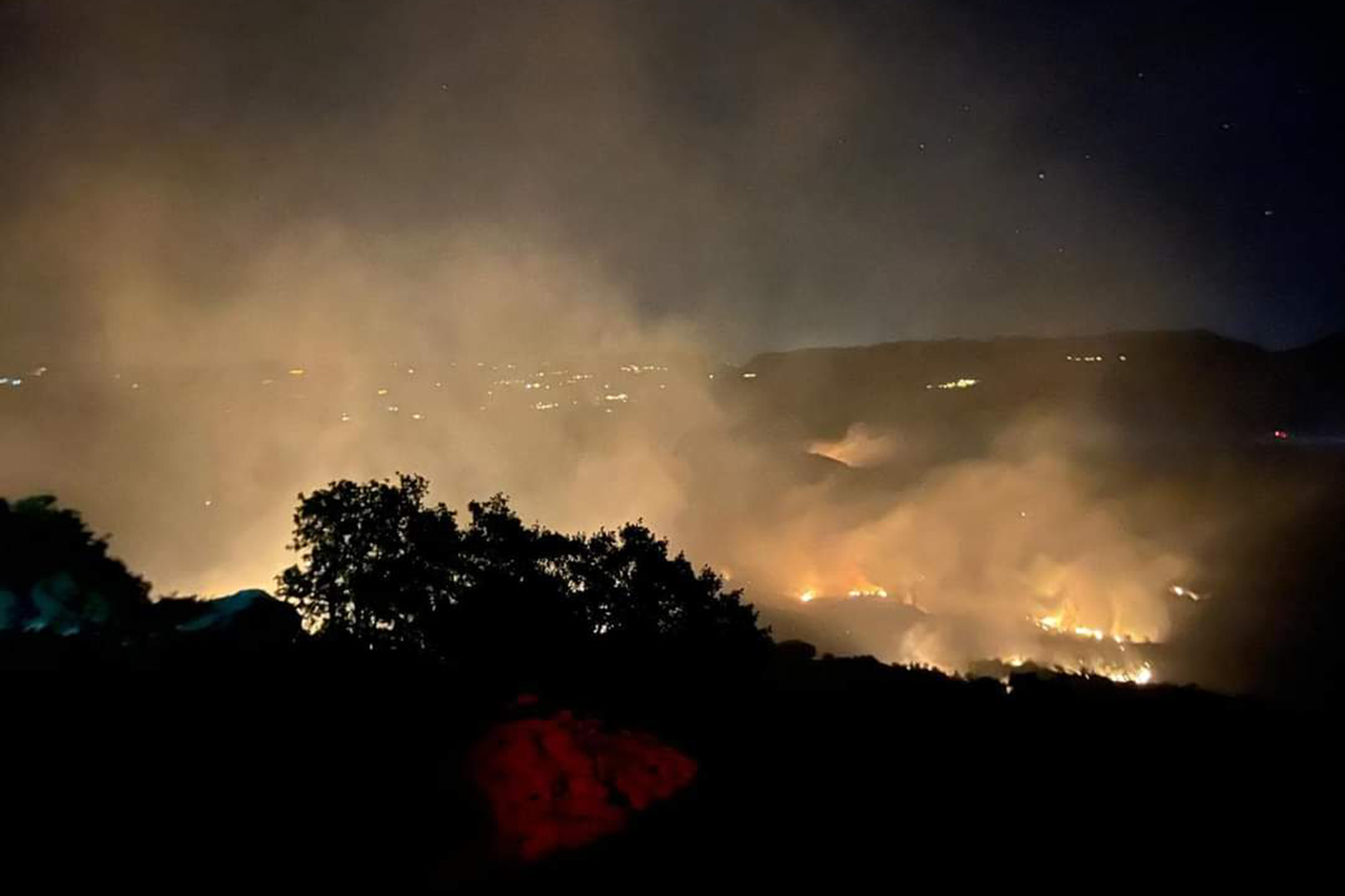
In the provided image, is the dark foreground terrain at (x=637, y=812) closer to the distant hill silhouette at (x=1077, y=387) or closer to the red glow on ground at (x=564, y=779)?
the red glow on ground at (x=564, y=779)

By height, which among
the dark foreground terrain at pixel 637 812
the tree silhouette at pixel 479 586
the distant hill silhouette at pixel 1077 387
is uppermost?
the distant hill silhouette at pixel 1077 387

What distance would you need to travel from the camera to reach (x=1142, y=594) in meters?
52.2

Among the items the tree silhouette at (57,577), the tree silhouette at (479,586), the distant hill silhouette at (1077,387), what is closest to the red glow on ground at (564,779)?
the tree silhouette at (479,586)

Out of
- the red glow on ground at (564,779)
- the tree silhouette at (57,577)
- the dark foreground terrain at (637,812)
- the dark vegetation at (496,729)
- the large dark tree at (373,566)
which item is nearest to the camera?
the dark foreground terrain at (637,812)

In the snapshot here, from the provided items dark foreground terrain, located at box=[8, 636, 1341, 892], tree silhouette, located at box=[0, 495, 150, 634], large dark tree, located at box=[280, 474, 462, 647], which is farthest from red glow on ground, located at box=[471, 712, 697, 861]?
tree silhouette, located at box=[0, 495, 150, 634]

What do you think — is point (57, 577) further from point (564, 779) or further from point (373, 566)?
point (564, 779)

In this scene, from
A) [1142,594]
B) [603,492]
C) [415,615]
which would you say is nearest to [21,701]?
[415,615]

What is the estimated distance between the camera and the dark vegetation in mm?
9633

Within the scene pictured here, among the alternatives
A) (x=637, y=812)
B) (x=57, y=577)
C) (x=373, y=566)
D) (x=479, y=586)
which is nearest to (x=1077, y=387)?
(x=479, y=586)

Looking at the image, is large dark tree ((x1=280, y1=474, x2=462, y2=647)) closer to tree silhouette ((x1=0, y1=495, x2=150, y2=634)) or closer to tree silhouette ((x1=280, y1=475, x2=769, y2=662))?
tree silhouette ((x1=280, y1=475, x2=769, y2=662))

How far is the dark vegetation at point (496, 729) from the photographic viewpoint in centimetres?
963

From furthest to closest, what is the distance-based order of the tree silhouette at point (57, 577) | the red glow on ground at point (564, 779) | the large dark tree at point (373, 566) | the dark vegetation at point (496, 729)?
the tree silhouette at point (57, 577) < the large dark tree at point (373, 566) < the red glow on ground at point (564, 779) < the dark vegetation at point (496, 729)

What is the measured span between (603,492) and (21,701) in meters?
85.6

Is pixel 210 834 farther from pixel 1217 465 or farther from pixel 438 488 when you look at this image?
pixel 438 488
